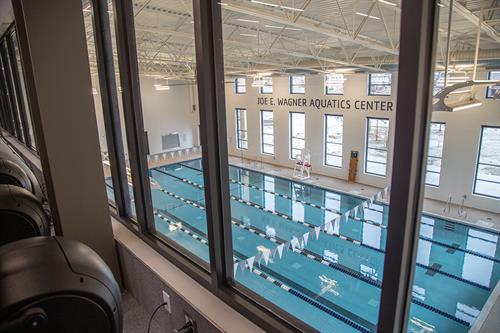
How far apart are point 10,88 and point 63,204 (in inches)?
219

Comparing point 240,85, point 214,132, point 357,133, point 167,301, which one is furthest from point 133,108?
point 240,85

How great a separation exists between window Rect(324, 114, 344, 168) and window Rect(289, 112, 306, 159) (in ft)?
3.64

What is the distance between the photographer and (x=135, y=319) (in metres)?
1.99

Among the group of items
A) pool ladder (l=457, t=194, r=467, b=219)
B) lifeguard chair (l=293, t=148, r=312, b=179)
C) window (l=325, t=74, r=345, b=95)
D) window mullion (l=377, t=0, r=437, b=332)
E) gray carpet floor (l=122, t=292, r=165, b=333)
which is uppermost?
window (l=325, t=74, r=345, b=95)

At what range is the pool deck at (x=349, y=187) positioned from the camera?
8.56 m

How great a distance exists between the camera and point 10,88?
20.1ft

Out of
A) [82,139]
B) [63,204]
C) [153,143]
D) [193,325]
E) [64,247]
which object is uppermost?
[82,139]

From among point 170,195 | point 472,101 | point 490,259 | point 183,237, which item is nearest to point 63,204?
point 472,101

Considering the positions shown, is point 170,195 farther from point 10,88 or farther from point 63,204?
point 63,204

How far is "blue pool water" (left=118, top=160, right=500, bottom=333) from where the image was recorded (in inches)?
211

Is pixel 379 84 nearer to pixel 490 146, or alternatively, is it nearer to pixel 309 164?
pixel 490 146

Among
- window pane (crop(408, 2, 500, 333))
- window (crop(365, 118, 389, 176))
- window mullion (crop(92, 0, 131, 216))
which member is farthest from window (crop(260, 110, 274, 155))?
window mullion (crop(92, 0, 131, 216))

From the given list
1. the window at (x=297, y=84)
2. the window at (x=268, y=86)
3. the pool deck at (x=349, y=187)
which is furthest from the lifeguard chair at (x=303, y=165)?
the window at (x=268, y=86)

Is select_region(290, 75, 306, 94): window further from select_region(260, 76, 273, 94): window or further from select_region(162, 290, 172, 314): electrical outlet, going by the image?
select_region(162, 290, 172, 314): electrical outlet
